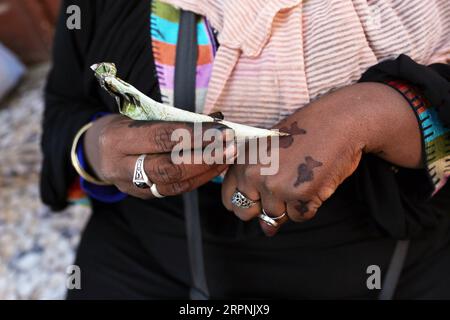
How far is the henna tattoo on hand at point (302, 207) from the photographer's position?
626mm

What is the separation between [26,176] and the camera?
1.48m

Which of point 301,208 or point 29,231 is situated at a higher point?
point 301,208

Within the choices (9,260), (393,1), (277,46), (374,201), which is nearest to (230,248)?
(374,201)

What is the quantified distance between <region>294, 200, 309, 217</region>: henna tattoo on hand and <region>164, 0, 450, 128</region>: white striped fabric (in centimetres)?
16

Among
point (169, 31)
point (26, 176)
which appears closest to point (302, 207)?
point (169, 31)

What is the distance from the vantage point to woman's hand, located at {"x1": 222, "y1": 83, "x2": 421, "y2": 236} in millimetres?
611

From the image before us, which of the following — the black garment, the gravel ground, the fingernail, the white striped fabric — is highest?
the white striped fabric

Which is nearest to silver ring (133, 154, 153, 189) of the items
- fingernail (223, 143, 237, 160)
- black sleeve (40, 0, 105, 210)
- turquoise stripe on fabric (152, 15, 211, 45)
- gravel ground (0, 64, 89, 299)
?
fingernail (223, 143, 237, 160)

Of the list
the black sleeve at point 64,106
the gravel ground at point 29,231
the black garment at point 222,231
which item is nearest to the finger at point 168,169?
the black garment at point 222,231

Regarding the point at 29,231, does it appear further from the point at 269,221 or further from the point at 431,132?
the point at 431,132

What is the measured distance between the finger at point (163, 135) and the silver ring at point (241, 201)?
0.44 feet

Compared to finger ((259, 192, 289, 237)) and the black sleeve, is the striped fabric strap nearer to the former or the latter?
finger ((259, 192, 289, 237))

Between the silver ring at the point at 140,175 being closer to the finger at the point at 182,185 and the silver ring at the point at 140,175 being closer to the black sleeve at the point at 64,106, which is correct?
the finger at the point at 182,185

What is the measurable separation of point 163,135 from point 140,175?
0.26 feet
